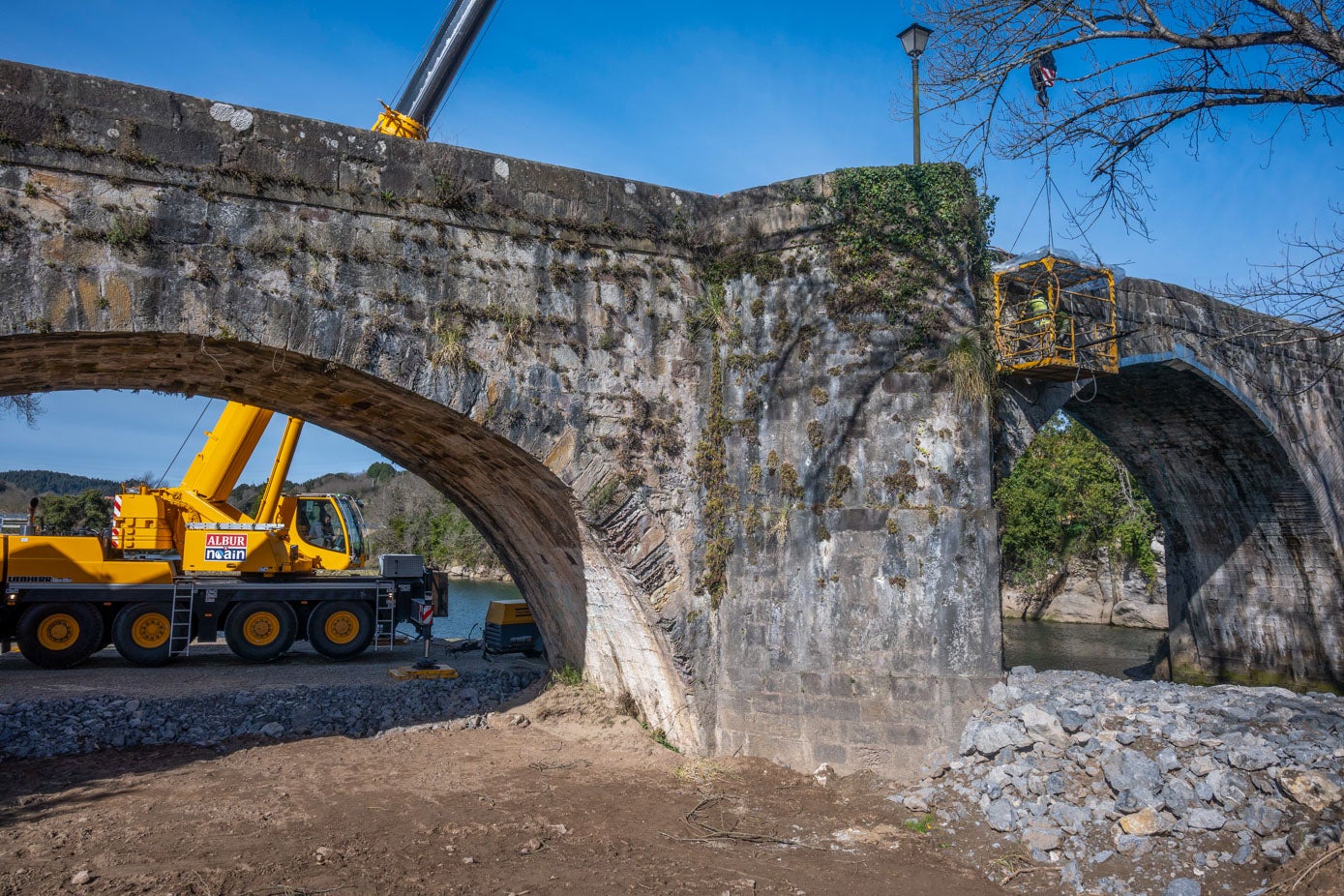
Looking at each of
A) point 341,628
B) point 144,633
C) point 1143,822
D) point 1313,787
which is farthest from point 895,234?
→ point 144,633

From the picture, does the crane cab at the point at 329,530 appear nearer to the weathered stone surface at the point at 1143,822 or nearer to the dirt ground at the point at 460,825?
the dirt ground at the point at 460,825

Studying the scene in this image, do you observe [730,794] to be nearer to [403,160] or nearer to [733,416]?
[733,416]

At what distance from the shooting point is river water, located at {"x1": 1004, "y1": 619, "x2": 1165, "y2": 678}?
1522 cm

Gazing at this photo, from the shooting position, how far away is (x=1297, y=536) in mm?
11586

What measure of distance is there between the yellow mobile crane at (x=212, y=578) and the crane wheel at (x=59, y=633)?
11 mm

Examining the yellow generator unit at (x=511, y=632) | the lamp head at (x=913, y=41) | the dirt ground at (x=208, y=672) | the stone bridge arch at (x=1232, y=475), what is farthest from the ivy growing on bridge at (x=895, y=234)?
the yellow generator unit at (x=511, y=632)

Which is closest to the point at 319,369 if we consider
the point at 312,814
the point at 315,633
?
the point at 312,814

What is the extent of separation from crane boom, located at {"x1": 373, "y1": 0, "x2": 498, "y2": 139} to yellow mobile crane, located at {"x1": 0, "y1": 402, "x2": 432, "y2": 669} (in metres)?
3.91

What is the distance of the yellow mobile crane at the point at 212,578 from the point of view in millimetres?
10672

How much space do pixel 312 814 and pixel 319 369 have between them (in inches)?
101

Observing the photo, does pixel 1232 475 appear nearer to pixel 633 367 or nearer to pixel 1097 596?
pixel 633 367

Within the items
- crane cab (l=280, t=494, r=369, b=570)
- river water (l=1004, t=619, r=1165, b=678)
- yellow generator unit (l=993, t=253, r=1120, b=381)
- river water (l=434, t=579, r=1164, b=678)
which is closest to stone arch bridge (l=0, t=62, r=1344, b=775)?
yellow generator unit (l=993, t=253, r=1120, b=381)

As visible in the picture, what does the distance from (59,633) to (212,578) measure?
167 centimetres

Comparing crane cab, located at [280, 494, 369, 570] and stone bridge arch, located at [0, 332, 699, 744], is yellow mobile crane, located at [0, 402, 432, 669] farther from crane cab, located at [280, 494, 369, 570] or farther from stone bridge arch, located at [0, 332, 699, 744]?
stone bridge arch, located at [0, 332, 699, 744]
